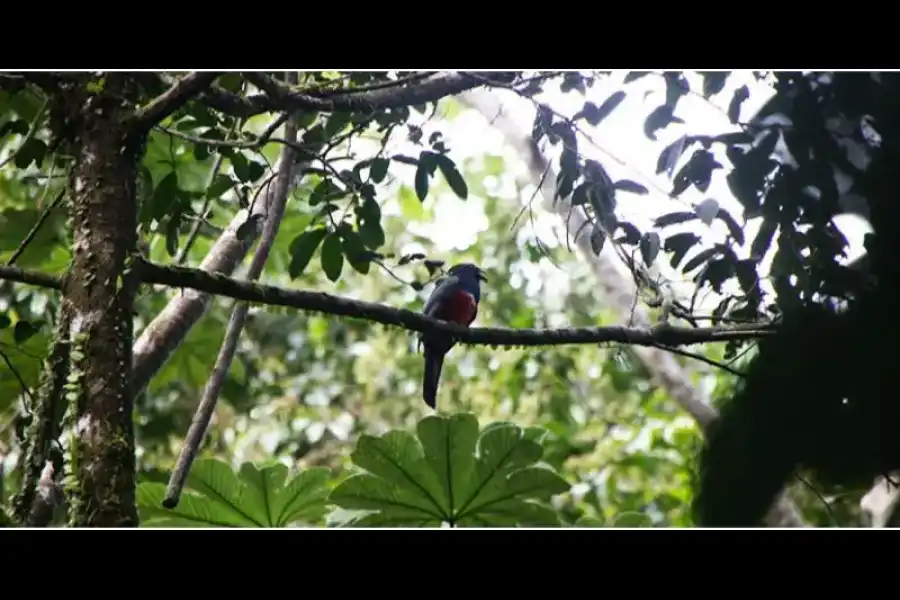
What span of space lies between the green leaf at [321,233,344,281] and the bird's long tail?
9.6 inches

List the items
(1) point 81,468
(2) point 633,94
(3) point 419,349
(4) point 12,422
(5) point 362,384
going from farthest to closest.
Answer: (5) point 362,384 → (3) point 419,349 → (4) point 12,422 → (2) point 633,94 → (1) point 81,468

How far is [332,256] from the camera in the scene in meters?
1.87

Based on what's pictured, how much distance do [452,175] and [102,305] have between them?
0.71 metres

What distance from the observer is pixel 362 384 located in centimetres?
233

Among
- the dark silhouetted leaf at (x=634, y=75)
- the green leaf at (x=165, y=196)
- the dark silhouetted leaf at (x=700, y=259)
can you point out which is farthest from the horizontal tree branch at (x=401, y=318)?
the dark silhouetted leaf at (x=634, y=75)

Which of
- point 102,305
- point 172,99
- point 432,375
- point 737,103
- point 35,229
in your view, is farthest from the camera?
point 432,375

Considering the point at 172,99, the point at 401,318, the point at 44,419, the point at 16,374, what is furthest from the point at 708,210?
the point at 16,374

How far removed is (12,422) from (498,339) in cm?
96

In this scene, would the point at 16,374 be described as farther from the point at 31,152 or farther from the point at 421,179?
the point at 421,179

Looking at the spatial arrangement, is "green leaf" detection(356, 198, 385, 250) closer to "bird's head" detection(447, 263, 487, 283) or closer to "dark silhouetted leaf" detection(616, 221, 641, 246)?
"bird's head" detection(447, 263, 487, 283)

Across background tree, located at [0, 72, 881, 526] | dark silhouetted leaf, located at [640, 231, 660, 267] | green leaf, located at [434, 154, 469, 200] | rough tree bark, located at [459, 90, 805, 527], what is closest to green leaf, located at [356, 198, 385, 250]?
background tree, located at [0, 72, 881, 526]
